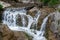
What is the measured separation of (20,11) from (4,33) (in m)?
4.17

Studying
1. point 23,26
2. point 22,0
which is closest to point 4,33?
point 23,26

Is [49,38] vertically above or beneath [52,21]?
beneath

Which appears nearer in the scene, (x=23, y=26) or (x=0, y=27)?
(x=0, y=27)

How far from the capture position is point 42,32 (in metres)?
9.13

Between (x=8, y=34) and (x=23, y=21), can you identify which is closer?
(x=8, y=34)

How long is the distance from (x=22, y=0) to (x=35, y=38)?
613cm

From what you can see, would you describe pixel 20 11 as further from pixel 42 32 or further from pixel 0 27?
pixel 0 27

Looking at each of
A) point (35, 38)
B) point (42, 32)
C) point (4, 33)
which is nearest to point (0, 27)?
point (4, 33)

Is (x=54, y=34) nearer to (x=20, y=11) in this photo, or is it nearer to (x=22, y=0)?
(x=20, y=11)

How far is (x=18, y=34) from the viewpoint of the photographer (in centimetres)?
793

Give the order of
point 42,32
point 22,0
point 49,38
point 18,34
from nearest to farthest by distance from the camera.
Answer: point 18,34 → point 49,38 → point 42,32 → point 22,0

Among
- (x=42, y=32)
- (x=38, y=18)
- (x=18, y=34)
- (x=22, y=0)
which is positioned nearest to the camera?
(x=18, y=34)

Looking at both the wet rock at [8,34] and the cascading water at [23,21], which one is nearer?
the wet rock at [8,34]

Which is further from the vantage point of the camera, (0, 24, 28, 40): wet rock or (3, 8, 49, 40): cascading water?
(3, 8, 49, 40): cascading water
